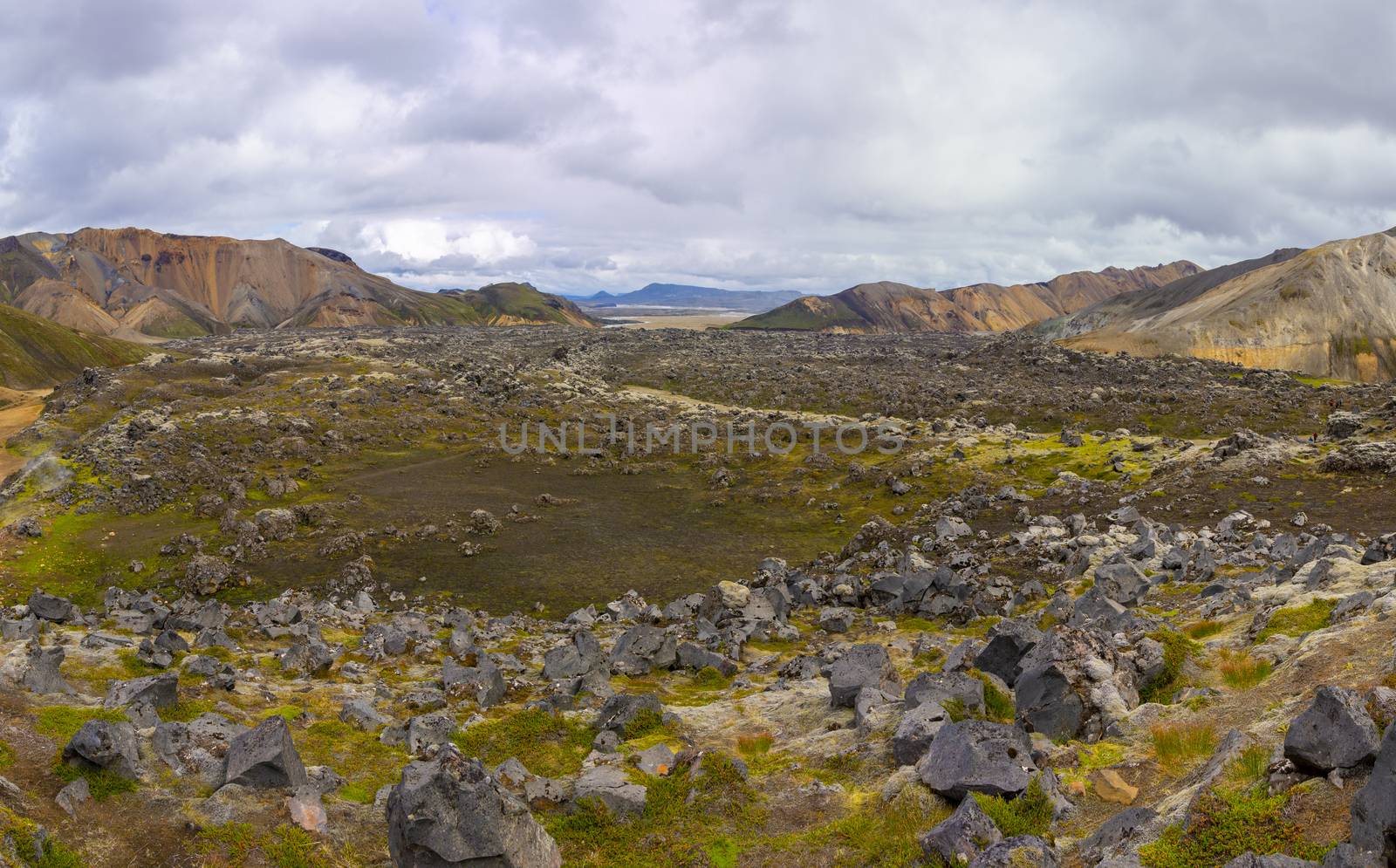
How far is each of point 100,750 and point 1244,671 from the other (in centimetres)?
2415

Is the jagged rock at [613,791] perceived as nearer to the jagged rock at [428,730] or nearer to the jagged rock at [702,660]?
the jagged rock at [428,730]

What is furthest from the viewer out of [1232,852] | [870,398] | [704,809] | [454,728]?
[870,398]

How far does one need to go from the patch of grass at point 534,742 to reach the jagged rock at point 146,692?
716cm

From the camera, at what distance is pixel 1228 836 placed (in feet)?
33.4

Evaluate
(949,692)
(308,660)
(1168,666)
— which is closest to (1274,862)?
(949,692)

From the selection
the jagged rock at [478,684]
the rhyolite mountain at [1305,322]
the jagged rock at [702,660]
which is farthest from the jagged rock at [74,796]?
the rhyolite mountain at [1305,322]

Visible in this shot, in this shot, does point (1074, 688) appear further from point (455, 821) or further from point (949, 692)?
point (455, 821)

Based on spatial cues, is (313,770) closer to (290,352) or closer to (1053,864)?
(1053,864)

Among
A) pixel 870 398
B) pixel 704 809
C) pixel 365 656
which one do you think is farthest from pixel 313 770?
pixel 870 398

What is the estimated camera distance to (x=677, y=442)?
89312 mm

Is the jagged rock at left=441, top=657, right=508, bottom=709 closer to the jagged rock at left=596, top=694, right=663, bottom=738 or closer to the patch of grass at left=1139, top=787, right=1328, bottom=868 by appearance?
the jagged rock at left=596, top=694, right=663, bottom=738

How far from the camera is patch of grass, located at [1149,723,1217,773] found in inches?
559

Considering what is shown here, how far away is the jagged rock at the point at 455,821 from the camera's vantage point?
12.2 meters

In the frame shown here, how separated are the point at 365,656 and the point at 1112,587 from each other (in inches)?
1190
